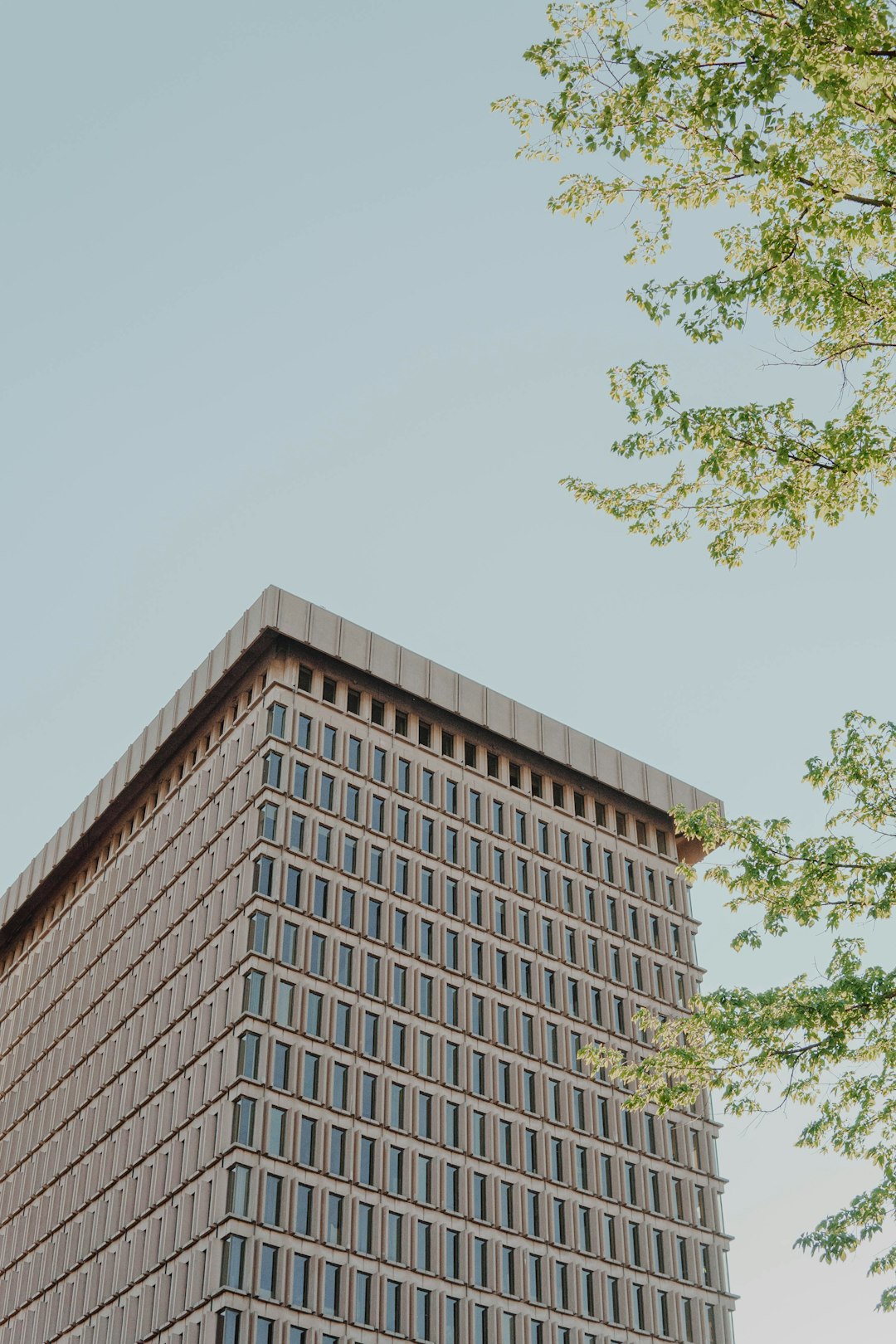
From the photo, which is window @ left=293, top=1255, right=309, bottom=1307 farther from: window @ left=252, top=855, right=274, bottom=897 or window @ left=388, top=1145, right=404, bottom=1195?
window @ left=252, top=855, right=274, bottom=897

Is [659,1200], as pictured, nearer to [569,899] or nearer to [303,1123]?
[569,899]

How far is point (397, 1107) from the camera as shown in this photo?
2408 inches

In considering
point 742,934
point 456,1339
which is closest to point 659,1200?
point 456,1339

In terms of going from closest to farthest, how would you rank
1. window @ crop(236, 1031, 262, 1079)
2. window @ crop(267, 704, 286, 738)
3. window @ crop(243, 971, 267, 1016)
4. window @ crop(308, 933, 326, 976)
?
window @ crop(236, 1031, 262, 1079) < window @ crop(243, 971, 267, 1016) < window @ crop(308, 933, 326, 976) < window @ crop(267, 704, 286, 738)

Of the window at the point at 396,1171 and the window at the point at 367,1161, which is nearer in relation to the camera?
the window at the point at 367,1161

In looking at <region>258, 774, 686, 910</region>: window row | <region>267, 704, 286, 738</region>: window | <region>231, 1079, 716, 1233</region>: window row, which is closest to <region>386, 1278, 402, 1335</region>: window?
<region>231, 1079, 716, 1233</region>: window row

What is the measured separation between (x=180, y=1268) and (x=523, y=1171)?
1608cm

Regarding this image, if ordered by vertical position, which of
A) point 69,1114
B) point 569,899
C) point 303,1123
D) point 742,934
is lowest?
point 742,934

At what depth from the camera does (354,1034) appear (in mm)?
61469

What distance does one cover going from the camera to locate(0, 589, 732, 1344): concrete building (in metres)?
56.7

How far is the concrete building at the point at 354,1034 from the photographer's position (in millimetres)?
56656

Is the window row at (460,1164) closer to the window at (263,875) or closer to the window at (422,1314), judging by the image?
the window at (422,1314)

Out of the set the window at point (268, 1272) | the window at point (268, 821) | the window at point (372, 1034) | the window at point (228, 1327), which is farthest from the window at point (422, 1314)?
the window at point (268, 821)

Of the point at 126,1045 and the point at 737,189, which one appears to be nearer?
the point at 737,189
